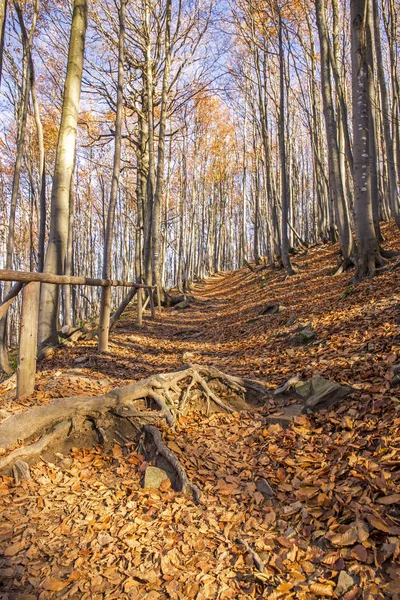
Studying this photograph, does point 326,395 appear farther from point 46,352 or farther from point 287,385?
point 46,352

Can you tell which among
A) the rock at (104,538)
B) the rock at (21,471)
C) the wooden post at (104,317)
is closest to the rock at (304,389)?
the rock at (104,538)

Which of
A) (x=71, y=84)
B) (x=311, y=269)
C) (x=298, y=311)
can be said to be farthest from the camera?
(x=311, y=269)

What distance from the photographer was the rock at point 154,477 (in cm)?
280

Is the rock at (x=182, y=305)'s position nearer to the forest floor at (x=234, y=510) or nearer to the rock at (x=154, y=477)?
the forest floor at (x=234, y=510)

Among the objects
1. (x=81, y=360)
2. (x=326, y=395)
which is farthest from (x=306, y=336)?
(x=81, y=360)

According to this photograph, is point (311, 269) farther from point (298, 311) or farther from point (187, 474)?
point (187, 474)

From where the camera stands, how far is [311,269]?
12211 mm

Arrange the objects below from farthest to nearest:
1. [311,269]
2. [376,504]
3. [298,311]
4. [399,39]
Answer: [399,39] → [311,269] → [298,311] → [376,504]

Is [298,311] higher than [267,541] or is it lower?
higher

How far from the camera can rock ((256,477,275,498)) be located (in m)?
2.63

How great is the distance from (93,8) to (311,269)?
11.0m

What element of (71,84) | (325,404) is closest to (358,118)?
(71,84)

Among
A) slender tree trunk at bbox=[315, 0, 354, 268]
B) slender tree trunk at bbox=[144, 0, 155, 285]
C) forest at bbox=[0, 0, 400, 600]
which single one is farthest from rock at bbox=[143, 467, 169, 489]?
slender tree trunk at bbox=[144, 0, 155, 285]

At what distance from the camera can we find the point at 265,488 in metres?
2.70
